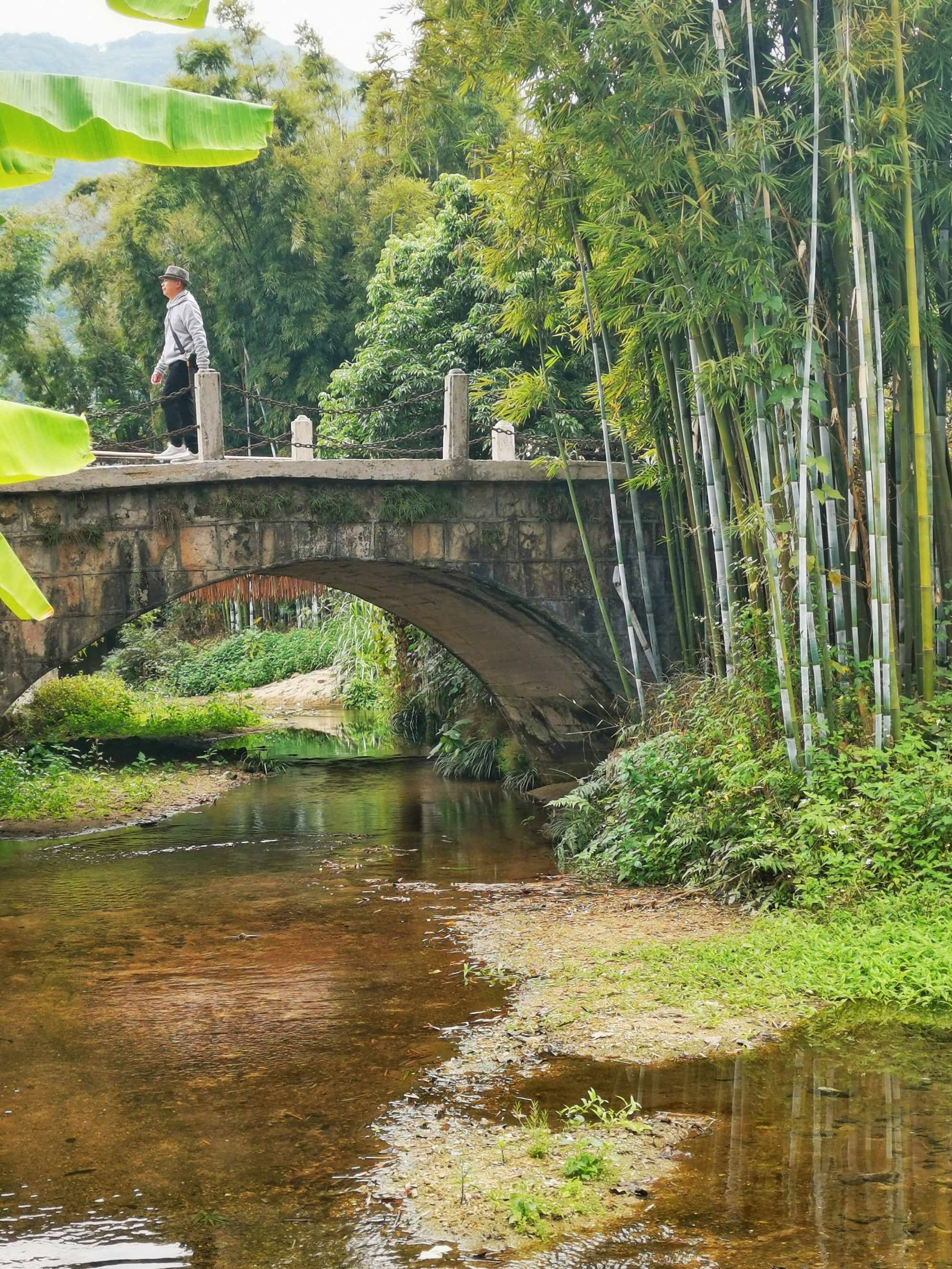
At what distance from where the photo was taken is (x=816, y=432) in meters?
7.62

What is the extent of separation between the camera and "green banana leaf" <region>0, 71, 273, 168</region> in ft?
9.45

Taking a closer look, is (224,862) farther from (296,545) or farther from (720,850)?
(720,850)

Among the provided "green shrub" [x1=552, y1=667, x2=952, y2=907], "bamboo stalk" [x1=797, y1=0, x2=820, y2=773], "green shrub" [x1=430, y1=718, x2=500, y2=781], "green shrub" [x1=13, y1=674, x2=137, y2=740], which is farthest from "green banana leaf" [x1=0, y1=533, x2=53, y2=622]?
"green shrub" [x1=13, y1=674, x2=137, y2=740]

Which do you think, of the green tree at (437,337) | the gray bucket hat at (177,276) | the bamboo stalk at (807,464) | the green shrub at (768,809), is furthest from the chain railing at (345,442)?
the bamboo stalk at (807,464)

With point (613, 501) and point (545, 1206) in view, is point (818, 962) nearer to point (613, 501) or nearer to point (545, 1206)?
point (545, 1206)

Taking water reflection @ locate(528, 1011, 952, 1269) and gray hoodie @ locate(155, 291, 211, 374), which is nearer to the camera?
water reflection @ locate(528, 1011, 952, 1269)

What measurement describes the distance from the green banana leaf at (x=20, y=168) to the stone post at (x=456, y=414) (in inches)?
298

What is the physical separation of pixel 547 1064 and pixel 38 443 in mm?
3320

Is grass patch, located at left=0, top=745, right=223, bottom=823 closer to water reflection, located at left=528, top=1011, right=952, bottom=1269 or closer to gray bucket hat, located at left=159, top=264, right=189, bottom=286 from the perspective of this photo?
gray bucket hat, located at left=159, top=264, right=189, bottom=286

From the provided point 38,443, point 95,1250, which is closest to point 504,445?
point 95,1250

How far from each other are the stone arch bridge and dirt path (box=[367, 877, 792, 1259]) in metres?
3.57

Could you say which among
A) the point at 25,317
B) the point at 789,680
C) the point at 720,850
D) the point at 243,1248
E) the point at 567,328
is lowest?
the point at 243,1248

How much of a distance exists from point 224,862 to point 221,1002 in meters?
3.41

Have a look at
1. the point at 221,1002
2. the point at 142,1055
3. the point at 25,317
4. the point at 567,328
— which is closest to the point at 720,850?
the point at 221,1002
